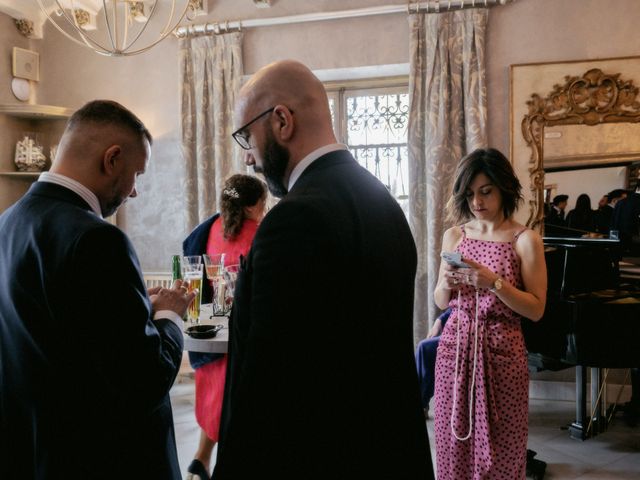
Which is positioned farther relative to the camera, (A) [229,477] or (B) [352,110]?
(B) [352,110]

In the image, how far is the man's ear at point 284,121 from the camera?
113cm

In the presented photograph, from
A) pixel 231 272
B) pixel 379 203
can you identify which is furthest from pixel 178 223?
pixel 379 203

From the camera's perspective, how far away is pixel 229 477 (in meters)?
1.02

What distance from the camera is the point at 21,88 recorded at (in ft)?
16.2

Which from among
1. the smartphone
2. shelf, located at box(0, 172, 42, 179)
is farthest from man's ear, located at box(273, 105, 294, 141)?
shelf, located at box(0, 172, 42, 179)

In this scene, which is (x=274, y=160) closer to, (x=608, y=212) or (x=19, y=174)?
(x=608, y=212)

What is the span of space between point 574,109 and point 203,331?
10.7 feet

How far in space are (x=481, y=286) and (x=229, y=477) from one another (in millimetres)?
1565

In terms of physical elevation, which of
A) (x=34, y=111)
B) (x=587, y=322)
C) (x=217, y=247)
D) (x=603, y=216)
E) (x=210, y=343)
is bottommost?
(x=587, y=322)

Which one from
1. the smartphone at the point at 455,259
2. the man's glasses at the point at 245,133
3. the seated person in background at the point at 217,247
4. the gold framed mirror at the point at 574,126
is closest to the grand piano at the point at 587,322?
the gold framed mirror at the point at 574,126

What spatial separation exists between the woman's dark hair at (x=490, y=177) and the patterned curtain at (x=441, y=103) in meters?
1.72

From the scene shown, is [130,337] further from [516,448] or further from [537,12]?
[537,12]

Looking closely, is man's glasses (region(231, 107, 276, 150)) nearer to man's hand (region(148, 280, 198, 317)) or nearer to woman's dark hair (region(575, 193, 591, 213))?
man's hand (region(148, 280, 198, 317))

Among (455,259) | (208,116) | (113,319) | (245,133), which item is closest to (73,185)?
(113,319)
